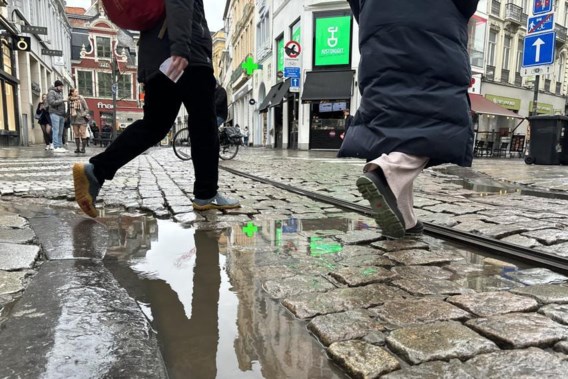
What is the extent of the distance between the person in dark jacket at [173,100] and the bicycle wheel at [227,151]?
26.0 ft

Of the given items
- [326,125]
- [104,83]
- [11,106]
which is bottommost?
[326,125]

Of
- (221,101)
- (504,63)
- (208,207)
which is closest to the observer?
(208,207)

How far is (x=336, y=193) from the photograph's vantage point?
4820 mm

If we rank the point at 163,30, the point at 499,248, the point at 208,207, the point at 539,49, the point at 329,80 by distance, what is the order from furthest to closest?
the point at 329,80 → the point at 539,49 → the point at 208,207 → the point at 163,30 → the point at 499,248

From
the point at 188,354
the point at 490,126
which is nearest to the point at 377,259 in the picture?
the point at 188,354

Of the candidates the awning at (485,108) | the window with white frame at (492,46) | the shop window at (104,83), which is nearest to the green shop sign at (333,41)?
the awning at (485,108)

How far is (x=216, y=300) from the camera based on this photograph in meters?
1.75

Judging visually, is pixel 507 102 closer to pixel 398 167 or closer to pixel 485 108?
pixel 485 108

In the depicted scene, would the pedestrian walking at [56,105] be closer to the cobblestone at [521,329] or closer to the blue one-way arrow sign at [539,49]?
the blue one-way arrow sign at [539,49]

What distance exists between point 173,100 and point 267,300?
205cm

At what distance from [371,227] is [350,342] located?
1811 millimetres

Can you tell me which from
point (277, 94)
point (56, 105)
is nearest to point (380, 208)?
point (56, 105)

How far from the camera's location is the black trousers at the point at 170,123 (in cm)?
318

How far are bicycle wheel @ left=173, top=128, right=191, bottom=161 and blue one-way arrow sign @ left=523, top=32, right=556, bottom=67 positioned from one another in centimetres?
804
